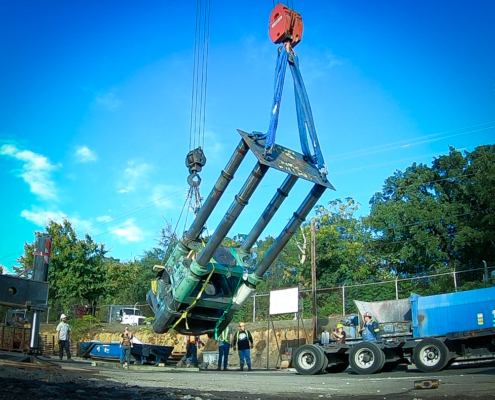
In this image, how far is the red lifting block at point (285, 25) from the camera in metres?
14.4

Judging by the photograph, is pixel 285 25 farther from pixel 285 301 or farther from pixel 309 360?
pixel 285 301

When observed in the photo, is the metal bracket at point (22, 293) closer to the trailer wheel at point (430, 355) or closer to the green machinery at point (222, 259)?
the green machinery at point (222, 259)

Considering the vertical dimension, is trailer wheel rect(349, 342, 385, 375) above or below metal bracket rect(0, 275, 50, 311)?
below

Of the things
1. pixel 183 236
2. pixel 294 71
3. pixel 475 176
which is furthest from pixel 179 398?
pixel 475 176

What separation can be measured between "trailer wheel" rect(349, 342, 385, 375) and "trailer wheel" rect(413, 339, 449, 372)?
38.4 inches

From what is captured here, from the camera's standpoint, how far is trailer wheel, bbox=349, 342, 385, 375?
15203mm

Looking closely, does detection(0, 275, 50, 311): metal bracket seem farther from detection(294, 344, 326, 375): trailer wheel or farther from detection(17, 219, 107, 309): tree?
detection(17, 219, 107, 309): tree

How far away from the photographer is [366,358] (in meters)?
15.5

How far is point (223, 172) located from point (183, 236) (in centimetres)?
257

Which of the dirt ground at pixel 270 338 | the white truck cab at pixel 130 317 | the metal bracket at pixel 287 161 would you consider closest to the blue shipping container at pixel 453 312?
the metal bracket at pixel 287 161

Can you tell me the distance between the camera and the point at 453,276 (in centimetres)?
2508

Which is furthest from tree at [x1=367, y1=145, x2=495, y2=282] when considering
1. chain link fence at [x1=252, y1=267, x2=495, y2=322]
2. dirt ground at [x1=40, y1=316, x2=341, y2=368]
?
dirt ground at [x1=40, y1=316, x2=341, y2=368]

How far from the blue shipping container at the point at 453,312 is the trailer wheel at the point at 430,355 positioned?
Answer: 1258mm

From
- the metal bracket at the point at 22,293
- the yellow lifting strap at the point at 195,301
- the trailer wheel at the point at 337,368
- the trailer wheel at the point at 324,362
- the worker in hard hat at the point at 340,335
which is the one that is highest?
the yellow lifting strap at the point at 195,301
